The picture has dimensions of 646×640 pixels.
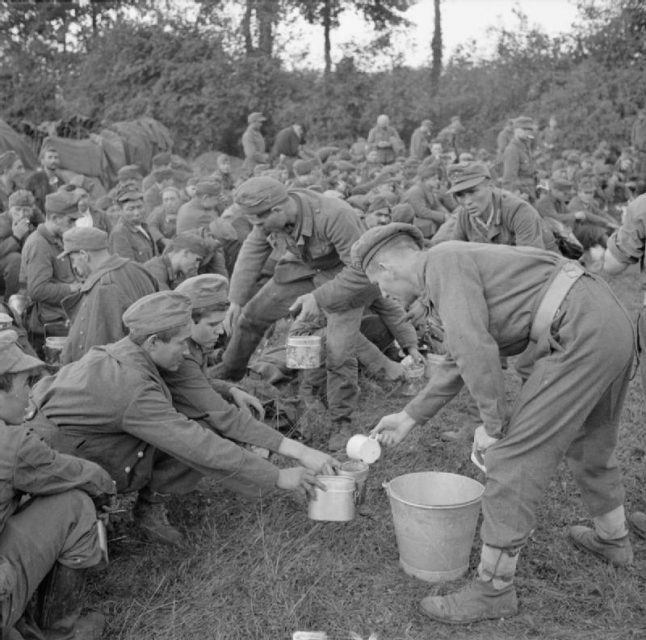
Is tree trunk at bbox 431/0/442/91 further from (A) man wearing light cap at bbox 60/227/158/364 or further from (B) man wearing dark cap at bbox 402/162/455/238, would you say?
(A) man wearing light cap at bbox 60/227/158/364

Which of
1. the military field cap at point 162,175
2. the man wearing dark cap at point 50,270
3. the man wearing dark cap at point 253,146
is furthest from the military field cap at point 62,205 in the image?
the man wearing dark cap at point 253,146

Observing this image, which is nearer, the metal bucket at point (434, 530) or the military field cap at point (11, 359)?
the military field cap at point (11, 359)

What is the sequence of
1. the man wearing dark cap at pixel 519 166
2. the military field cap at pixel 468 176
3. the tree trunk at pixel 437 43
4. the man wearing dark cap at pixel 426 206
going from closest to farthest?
1. the military field cap at pixel 468 176
2. the man wearing dark cap at pixel 426 206
3. the man wearing dark cap at pixel 519 166
4. the tree trunk at pixel 437 43

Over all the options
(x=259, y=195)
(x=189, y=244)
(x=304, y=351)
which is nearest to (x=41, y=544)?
(x=304, y=351)

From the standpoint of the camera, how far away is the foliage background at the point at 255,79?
27.9 meters

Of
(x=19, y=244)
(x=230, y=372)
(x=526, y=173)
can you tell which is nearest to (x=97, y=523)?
(x=230, y=372)

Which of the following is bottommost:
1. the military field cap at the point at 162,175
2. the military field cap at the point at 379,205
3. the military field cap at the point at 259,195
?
the military field cap at the point at 379,205

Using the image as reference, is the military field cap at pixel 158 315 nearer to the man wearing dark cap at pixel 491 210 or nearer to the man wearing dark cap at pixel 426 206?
the man wearing dark cap at pixel 491 210

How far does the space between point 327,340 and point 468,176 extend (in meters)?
1.74

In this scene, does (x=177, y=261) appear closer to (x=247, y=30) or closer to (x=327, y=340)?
(x=327, y=340)

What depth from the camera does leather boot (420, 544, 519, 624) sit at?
3602 mm

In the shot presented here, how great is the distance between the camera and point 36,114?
1150 inches

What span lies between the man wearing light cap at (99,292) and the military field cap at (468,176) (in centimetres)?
255

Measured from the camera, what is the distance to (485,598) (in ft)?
11.9
